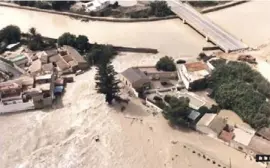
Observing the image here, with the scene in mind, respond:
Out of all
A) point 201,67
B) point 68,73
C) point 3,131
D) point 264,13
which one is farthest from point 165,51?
point 3,131

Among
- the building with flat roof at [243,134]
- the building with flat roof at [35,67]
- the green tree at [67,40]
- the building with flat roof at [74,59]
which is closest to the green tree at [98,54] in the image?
the building with flat roof at [74,59]

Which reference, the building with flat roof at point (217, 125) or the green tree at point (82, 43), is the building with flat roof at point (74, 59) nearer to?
the green tree at point (82, 43)

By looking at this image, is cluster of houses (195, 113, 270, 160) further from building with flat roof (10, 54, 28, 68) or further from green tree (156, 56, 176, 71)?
→ building with flat roof (10, 54, 28, 68)

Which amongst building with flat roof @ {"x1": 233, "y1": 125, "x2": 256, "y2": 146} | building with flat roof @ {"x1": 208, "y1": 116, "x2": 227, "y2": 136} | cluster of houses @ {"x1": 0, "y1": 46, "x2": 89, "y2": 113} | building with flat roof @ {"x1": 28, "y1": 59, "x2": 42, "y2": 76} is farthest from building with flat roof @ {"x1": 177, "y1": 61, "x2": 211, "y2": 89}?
building with flat roof @ {"x1": 28, "y1": 59, "x2": 42, "y2": 76}

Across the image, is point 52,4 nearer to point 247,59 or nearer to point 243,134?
point 247,59

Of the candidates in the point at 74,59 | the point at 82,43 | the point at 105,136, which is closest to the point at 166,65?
the point at 74,59

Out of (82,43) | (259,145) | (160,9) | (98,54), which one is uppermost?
(160,9)
